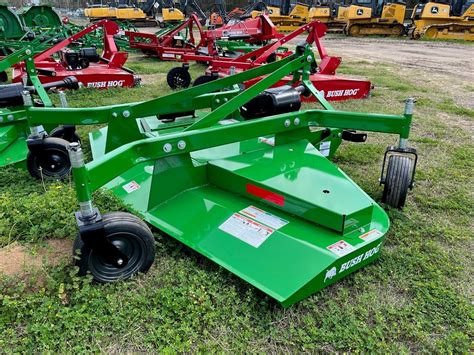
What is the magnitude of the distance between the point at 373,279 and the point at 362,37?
2233cm

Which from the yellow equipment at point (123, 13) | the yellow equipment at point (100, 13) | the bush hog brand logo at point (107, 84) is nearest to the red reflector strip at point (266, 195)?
the bush hog brand logo at point (107, 84)

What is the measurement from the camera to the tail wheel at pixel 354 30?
22734 mm

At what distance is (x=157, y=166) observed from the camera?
294cm

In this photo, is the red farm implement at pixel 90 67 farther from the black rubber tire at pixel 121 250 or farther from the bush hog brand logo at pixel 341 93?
the black rubber tire at pixel 121 250

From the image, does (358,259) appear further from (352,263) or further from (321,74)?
(321,74)

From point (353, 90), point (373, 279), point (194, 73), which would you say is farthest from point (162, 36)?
point (373, 279)

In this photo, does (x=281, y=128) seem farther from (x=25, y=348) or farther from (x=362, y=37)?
(x=362, y=37)

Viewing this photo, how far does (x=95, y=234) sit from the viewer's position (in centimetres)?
227

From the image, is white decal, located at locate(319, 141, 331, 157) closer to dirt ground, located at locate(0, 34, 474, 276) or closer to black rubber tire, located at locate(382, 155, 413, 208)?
black rubber tire, located at locate(382, 155, 413, 208)

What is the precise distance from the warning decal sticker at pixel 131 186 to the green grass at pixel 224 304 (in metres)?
0.24

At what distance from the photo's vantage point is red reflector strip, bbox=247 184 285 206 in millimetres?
2876

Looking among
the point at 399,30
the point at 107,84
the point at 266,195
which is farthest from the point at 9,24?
the point at 399,30

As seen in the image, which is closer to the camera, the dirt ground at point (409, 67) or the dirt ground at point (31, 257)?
the dirt ground at point (31, 257)

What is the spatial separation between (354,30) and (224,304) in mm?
23270
